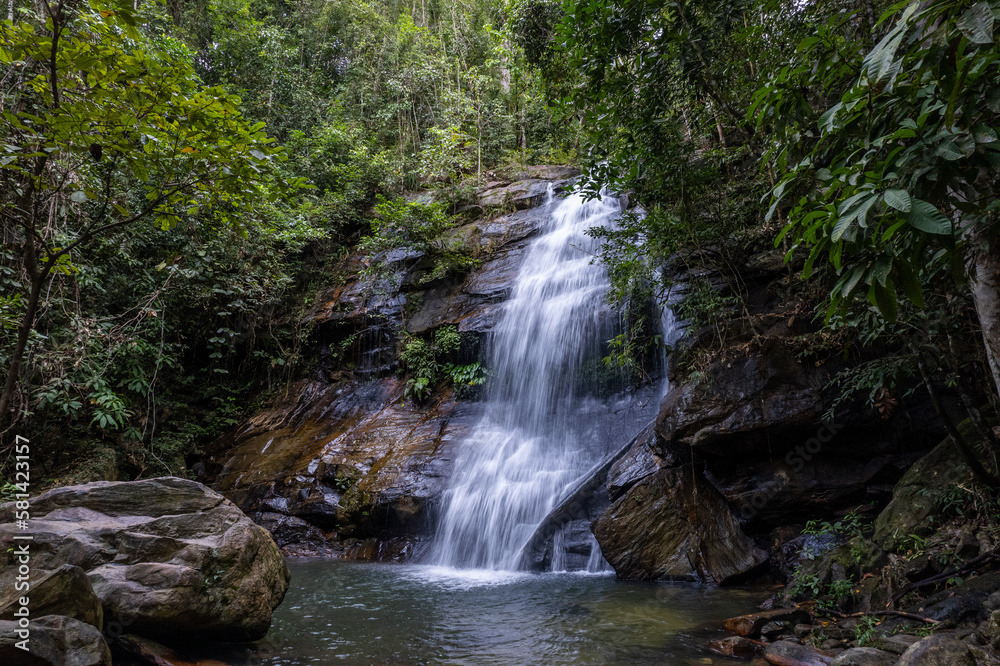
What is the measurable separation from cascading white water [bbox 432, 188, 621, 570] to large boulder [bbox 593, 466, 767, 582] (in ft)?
5.16

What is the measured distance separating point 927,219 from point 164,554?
4692mm

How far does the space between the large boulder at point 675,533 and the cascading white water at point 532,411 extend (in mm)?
1572

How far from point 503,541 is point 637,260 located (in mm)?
4706

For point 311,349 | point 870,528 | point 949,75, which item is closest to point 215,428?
point 311,349

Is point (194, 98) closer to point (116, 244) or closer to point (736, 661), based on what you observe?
point (736, 661)

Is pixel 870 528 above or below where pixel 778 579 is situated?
above

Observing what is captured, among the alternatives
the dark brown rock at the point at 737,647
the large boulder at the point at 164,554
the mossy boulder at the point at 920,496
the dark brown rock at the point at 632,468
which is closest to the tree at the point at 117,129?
the large boulder at the point at 164,554

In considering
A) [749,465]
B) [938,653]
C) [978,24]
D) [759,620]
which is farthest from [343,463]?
[978,24]

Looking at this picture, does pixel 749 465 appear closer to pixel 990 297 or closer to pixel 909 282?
pixel 990 297

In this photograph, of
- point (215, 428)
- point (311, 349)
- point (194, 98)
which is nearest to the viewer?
point (194, 98)

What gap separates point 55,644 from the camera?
A: 258 cm

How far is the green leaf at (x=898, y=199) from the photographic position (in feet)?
5.40

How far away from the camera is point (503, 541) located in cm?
768

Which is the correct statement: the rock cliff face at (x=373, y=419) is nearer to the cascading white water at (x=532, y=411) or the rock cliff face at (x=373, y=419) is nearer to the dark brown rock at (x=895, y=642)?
the cascading white water at (x=532, y=411)
